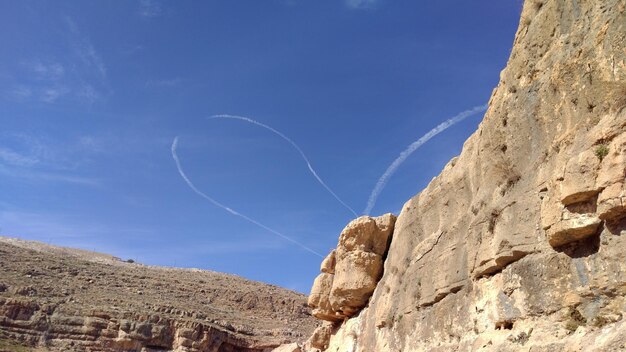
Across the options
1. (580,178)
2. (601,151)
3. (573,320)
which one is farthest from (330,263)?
(601,151)

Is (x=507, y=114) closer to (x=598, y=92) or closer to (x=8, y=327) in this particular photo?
(x=598, y=92)

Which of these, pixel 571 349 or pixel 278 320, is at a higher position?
pixel 278 320

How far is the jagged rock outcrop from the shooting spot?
23.6 meters

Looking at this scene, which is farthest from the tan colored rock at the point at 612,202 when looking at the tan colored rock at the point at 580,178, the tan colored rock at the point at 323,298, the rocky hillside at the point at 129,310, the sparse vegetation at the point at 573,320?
the rocky hillside at the point at 129,310

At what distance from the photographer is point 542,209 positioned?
11.4 m

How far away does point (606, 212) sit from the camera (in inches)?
385

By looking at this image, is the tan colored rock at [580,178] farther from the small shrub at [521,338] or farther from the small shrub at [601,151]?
the small shrub at [521,338]

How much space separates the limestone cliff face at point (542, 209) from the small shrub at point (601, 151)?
0.08 ft

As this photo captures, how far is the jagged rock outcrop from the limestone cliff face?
6.02 metres

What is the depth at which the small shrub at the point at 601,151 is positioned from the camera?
10023 millimetres

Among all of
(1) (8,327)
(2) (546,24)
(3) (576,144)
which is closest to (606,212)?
(3) (576,144)

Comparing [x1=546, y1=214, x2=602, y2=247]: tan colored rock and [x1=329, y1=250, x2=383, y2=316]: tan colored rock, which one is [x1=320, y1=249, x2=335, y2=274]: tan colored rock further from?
[x1=546, y1=214, x2=602, y2=247]: tan colored rock

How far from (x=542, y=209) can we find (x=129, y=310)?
180 feet

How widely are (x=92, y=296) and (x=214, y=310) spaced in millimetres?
14477
